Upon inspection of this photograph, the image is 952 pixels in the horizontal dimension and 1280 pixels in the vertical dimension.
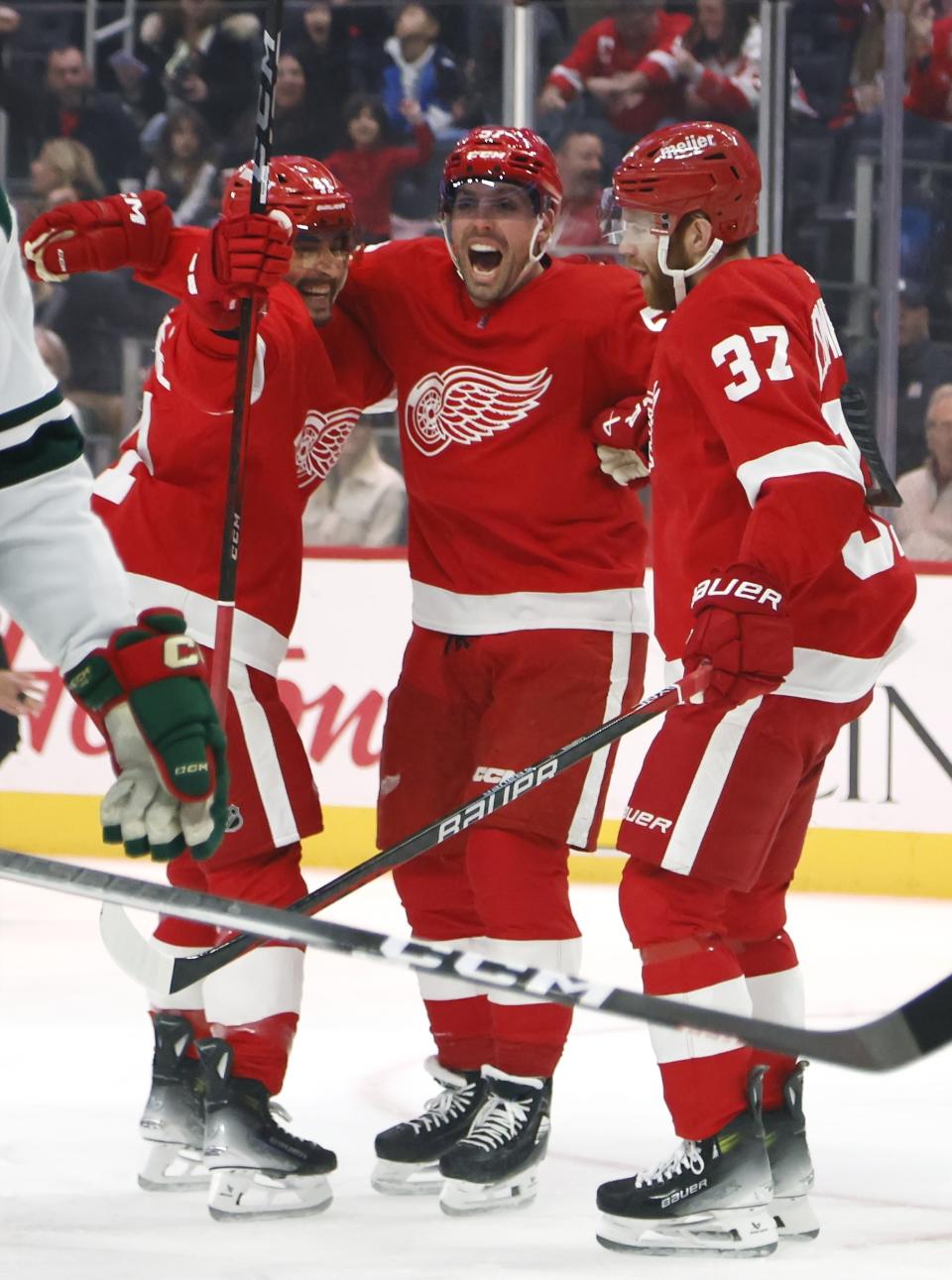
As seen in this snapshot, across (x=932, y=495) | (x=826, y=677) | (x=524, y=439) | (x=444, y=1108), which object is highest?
(x=524, y=439)

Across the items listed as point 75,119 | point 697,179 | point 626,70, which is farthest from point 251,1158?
point 75,119

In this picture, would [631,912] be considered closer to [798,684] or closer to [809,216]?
[798,684]

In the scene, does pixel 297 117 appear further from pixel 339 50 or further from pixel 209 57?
pixel 209 57

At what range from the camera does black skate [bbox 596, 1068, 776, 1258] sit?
2367 millimetres

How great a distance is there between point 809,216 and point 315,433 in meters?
2.70

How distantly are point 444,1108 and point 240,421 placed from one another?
36.3 inches

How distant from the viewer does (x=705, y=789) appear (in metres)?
2.39

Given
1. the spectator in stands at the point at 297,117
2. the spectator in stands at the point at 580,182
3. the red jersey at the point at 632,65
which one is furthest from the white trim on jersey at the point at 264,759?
the spectator in stands at the point at 297,117

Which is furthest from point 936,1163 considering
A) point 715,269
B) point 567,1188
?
point 715,269

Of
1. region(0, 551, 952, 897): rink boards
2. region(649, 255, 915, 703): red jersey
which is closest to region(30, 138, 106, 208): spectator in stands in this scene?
region(0, 551, 952, 897): rink boards

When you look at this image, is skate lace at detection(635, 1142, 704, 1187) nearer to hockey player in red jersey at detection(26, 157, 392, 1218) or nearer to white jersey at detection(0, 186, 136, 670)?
hockey player in red jersey at detection(26, 157, 392, 1218)

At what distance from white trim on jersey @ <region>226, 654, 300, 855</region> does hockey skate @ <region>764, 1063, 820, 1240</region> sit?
26.6 inches

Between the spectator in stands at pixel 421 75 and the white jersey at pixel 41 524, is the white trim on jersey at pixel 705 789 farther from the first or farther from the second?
the spectator in stands at pixel 421 75

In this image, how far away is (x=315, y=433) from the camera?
2811 millimetres
